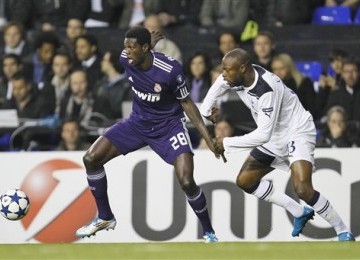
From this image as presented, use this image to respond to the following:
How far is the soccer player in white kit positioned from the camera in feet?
42.6

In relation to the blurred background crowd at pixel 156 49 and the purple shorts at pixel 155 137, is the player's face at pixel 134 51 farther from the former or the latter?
the blurred background crowd at pixel 156 49

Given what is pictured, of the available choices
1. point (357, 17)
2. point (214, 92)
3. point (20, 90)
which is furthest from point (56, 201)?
point (357, 17)

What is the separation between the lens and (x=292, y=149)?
43.9 feet

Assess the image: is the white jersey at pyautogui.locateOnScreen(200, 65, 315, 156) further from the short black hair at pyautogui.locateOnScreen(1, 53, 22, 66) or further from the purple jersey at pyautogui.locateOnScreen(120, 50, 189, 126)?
the short black hair at pyautogui.locateOnScreen(1, 53, 22, 66)

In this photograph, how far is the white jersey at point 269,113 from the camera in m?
13.0

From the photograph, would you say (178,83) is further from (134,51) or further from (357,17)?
(357,17)

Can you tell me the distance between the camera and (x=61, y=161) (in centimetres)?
1563

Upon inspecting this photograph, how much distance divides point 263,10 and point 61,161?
4.38 meters

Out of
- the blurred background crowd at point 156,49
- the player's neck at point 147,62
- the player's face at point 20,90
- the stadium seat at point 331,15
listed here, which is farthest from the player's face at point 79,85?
the player's neck at point 147,62

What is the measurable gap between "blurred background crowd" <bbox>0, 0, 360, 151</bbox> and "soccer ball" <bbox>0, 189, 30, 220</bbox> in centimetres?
266

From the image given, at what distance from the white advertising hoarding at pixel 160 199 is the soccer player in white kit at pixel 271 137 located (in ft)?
4.84

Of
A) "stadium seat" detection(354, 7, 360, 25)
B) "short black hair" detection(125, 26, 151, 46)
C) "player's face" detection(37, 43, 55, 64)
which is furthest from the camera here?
"stadium seat" detection(354, 7, 360, 25)

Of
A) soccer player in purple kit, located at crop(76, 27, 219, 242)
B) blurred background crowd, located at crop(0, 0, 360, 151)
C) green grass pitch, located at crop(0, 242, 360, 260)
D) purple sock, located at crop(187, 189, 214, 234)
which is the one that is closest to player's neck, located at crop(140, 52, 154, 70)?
soccer player in purple kit, located at crop(76, 27, 219, 242)

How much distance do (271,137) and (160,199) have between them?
→ 2.30 m
